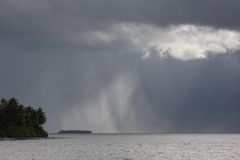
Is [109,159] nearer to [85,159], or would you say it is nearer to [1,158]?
[85,159]

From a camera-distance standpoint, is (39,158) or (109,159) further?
(39,158)

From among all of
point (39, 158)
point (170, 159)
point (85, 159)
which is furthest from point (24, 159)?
point (170, 159)

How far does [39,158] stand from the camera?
10994 centimetres

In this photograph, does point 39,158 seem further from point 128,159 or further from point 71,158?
point 128,159

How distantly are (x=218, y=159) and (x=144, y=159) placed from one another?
15.4 meters

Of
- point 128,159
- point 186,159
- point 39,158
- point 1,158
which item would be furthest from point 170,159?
point 1,158

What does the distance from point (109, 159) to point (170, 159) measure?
13.0 meters

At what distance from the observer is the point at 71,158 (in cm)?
10731

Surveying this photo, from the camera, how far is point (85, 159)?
104125mm

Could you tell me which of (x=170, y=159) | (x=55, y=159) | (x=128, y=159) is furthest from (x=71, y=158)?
(x=170, y=159)

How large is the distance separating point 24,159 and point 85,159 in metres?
12.2

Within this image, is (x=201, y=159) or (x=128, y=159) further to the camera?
(x=201, y=159)

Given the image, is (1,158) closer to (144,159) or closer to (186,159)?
Result: (144,159)

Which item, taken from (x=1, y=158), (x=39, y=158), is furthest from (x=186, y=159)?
(x=1, y=158)
